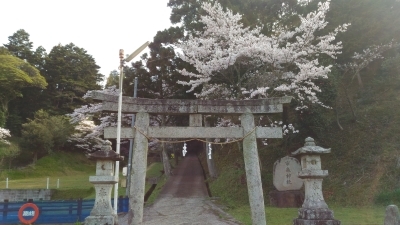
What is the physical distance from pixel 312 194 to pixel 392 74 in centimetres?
1906

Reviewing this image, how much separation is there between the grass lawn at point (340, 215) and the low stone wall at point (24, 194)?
14135mm

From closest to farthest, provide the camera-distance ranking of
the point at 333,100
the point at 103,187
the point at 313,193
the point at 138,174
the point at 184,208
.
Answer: the point at 313,193 → the point at 103,187 → the point at 138,174 → the point at 184,208 → the point at 333,100

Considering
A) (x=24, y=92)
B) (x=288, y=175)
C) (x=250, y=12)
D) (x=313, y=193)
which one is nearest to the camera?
(x=313, y=193)

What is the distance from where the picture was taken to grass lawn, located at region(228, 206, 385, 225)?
37.0ft

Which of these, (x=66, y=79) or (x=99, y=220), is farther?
(x=66, y=79)

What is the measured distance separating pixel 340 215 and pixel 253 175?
169 inches

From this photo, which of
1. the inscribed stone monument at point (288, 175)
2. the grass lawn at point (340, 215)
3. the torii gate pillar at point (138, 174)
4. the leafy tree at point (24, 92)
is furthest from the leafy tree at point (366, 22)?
the leafy tree at point (24, 92)

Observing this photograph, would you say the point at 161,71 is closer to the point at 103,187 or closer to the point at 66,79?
the point at 103,187

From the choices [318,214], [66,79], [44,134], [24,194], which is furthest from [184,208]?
[66,79]

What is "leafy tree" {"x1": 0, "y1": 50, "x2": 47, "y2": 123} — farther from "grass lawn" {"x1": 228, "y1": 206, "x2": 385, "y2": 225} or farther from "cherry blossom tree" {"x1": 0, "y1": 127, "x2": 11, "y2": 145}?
"grass lawn" {"x1": 228, "y1": 206, "x2": 385, "y2": 225}

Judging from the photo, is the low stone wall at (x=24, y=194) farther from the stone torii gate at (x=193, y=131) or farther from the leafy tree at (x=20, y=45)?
the leafy tree at (x=20, y=45)

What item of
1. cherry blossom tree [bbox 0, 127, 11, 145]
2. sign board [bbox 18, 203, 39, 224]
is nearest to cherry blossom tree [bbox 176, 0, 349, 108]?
sign board [bbox 18, 203, 39, 224]

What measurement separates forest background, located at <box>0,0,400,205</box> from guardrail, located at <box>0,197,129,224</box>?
9372 millimetres

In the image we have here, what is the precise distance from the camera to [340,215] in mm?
12305
